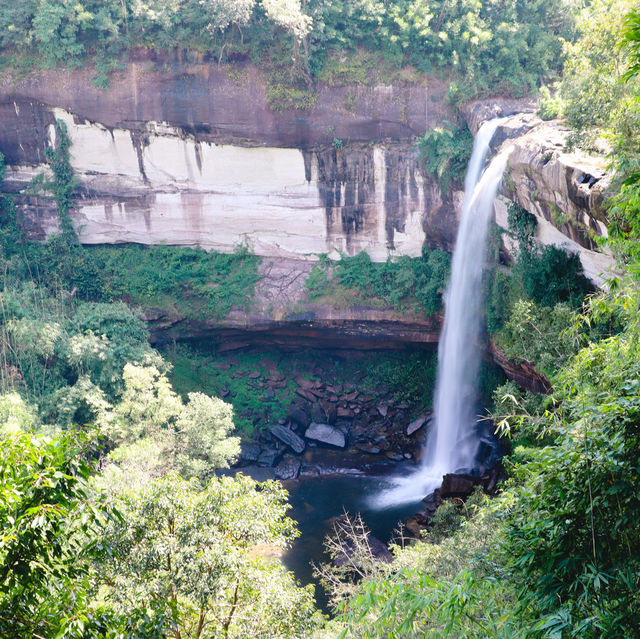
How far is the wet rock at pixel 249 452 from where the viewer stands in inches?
699

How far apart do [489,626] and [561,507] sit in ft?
2.87

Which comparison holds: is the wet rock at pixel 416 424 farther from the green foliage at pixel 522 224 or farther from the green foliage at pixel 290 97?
the green foliage at pixel 290 97

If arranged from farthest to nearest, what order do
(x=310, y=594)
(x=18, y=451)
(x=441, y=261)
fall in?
1. (x=441, y=261)
2. (x=310, y=594)
3. (x=18, y=451)

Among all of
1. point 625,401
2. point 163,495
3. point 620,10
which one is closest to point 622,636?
point 625,401

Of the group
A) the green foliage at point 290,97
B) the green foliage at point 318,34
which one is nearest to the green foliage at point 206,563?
the green foliage at point 290,97

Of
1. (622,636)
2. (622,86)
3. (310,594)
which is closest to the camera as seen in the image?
(622,636)

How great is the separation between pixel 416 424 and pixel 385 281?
14.5 feet

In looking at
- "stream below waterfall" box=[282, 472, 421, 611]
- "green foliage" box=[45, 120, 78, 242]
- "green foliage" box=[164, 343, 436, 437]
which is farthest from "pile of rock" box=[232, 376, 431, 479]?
"green foliage" box=[45, 120, 78, 242]

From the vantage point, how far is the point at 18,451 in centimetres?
369

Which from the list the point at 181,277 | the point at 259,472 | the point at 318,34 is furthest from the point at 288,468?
the point at 318,34

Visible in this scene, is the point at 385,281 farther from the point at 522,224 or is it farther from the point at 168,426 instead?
the point at 168,426

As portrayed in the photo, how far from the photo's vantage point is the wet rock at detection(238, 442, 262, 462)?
1777cm

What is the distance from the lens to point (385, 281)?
19.1 m

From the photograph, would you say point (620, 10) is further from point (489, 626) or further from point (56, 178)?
point (56, 178)
